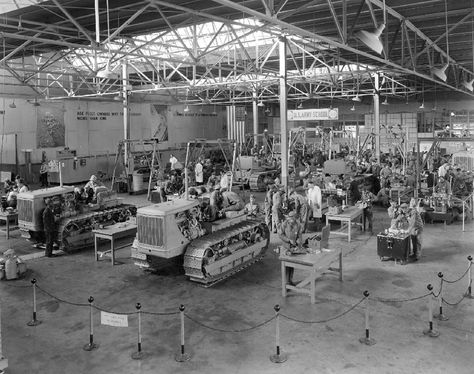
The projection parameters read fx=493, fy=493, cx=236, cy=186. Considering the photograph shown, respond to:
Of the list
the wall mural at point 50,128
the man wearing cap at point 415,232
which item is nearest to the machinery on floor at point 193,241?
the man wearing cap at point 415,232

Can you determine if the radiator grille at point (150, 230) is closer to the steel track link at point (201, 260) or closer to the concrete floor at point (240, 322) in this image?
the steel track link at point (201, 260)

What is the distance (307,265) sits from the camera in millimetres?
8992

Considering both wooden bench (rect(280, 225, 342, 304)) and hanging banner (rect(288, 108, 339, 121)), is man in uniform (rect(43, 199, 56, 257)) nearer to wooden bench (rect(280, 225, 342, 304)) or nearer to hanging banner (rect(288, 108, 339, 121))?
wooden bench (rect(280, 225, 342, 304))

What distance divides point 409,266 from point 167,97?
28.8 m

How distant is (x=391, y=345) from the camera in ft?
23.7

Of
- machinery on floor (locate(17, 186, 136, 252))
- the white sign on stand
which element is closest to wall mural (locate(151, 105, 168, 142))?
machinery on floor (locate(17, 186, 136, 252))

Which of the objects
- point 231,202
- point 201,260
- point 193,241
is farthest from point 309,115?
point 201,260

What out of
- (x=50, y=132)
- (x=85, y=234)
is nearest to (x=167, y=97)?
(x=50, y=132)

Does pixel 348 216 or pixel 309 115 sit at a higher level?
pixel 309 115

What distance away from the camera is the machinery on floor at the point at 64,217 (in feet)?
42.4

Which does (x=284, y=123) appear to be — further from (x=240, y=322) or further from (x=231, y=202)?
(x=240, y=322)

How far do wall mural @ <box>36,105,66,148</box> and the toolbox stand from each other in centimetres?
2332

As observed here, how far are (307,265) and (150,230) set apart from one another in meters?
3.26

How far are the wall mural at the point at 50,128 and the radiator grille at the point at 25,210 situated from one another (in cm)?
1704
